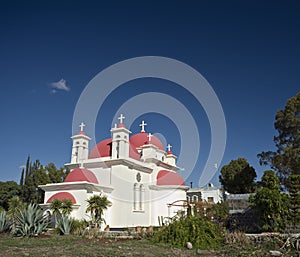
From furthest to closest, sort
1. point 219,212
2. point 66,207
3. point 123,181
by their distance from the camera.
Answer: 1. point 123,181
2. point 66,207
3. point 219,212

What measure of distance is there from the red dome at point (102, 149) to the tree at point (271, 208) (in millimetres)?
14716

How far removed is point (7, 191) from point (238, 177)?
96.8ft

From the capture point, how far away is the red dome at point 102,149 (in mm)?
25969

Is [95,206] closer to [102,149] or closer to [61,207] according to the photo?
[61,207]

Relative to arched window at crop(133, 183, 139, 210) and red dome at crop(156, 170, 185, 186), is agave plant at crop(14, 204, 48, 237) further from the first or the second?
red dome at crop(156, 170, 185, 186)

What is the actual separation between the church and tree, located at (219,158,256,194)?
8.32m

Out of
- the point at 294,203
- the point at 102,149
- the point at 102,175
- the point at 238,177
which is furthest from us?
the point at 238,177

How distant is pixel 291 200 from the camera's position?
14.1 m

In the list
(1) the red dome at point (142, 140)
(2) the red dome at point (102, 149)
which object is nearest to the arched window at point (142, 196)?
(2) the red dome at point (102, 149)

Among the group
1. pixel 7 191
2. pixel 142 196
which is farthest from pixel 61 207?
pixel 7 191

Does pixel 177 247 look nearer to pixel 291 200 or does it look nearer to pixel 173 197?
pixel 291 200

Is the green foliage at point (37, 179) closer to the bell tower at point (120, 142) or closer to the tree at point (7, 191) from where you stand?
the tree at point (7, 191)

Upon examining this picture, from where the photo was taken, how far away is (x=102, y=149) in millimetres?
26328

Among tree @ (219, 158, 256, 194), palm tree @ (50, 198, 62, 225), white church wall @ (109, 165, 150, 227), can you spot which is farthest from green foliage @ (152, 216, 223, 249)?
tree @ (219, 158, 256, 194)
